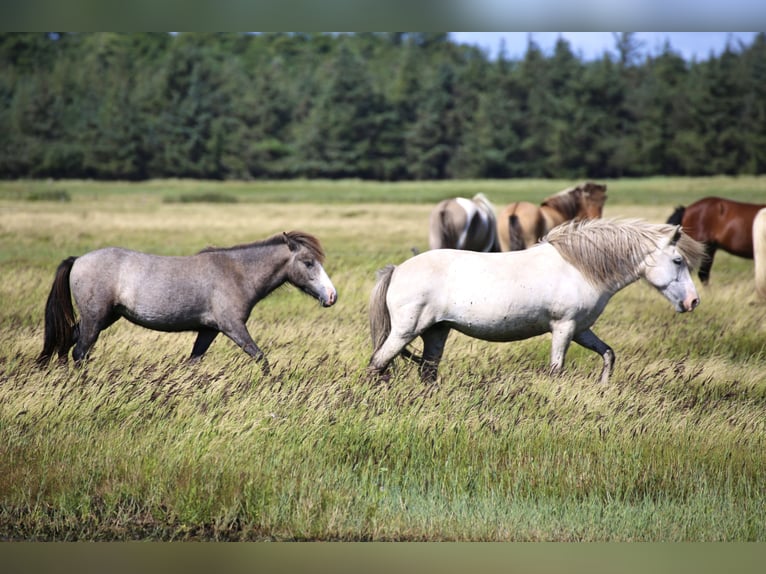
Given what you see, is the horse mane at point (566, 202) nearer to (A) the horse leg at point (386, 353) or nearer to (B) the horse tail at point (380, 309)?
(B) the horse tail at point (380, 309)

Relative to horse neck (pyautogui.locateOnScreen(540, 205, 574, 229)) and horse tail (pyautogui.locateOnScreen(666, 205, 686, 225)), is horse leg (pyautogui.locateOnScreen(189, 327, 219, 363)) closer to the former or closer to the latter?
horse neck (pyautogui.locateOnScreen(540, 205, 574, 229))

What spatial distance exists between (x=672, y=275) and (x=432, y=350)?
7.03 feet

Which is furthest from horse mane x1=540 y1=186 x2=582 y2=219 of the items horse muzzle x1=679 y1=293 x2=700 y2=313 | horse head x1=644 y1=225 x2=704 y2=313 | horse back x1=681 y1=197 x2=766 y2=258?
horse muzzle x1=679 y1=293 x2=700 y2=313

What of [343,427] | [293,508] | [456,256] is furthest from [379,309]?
[293,508]

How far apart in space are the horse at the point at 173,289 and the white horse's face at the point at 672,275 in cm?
277

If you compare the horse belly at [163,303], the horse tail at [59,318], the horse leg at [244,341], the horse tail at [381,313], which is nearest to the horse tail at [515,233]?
the horse tail at [381,313]

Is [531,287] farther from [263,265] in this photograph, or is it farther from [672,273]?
[263,265]

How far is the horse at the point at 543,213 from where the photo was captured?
44.7 feet

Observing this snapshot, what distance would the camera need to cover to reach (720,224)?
587 inches

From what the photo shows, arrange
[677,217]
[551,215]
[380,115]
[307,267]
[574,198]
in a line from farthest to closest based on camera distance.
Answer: [380,115], [677,217], [574,198], [551,215], [307,267]

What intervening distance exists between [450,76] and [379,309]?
190ft

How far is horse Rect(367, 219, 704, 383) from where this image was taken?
280 inches

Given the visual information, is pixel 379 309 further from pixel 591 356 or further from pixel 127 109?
pixel 127 109

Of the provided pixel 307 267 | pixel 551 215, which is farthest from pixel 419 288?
pixel 551 215
